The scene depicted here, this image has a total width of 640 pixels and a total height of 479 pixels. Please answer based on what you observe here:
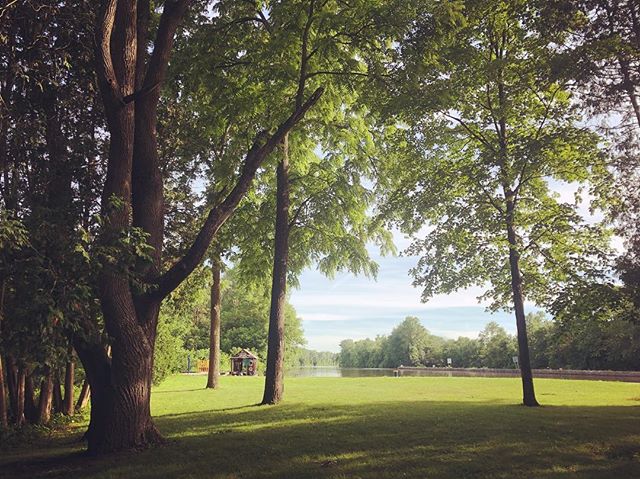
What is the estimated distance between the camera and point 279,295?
687 inches

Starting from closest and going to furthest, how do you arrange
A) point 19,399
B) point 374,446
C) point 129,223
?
point 374,446 → point 129,223 → point 19,399

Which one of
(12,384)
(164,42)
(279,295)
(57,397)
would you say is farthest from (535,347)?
(164,42)

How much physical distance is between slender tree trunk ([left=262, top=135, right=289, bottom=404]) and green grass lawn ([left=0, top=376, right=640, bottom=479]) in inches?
98.4

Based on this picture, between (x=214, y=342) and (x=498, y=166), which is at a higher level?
(x=498, y=166)

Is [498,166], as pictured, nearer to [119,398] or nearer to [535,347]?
[119,398]

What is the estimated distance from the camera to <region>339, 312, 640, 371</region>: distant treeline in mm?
29469

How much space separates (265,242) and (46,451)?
11765 millimetres

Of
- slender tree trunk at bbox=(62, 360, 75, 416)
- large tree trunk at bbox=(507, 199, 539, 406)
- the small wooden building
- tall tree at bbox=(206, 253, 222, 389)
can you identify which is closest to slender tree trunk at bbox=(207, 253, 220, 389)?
tall tree at bbox=(206, 253, 222, 389)

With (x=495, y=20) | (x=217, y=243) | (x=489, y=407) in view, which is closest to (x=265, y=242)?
(x=217, y=243)

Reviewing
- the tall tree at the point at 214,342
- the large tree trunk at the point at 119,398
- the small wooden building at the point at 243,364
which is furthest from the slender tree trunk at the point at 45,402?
the small wooden building at the point at 243,364

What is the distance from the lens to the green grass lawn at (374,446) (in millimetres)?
6723

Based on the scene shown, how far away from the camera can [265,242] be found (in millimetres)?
19750

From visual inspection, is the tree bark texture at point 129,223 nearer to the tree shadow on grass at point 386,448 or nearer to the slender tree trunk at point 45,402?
the tree shadow on grass at point 386,448

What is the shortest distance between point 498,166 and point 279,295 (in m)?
9.01
